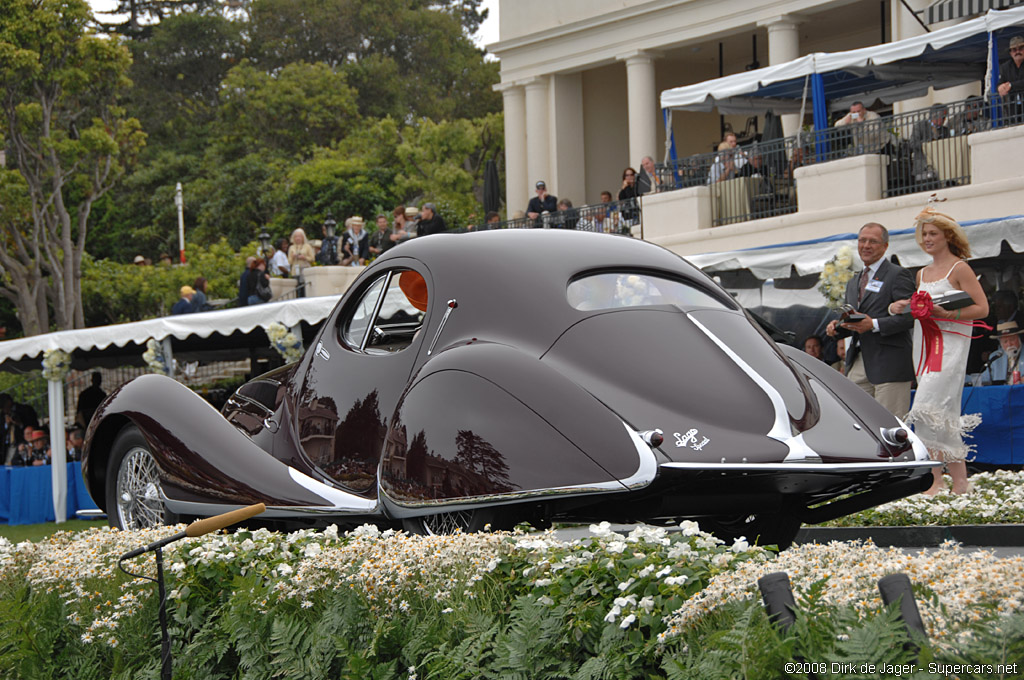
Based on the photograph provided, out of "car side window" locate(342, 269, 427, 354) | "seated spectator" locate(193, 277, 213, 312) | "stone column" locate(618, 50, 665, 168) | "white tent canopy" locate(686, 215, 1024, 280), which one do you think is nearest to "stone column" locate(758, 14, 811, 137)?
"stone column" locate(618, 50, 665, 168)

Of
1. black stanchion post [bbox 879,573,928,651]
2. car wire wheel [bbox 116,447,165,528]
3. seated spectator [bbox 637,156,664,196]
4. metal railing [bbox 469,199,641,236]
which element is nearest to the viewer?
black stanchion post [bbox 879,573,928,651]

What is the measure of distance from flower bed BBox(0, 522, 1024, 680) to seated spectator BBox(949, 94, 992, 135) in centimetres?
1486

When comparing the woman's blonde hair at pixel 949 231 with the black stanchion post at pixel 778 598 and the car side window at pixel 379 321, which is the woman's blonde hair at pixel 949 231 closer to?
the car side window at pixel 379 321

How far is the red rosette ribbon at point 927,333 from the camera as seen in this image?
8.66 m

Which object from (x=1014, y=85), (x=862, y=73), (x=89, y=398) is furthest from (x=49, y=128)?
(x=1014, y=85)

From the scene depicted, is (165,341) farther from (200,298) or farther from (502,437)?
(502,437)

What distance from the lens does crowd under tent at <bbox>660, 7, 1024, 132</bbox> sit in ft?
63.5

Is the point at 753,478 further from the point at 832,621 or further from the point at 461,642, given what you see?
the point at 832,621

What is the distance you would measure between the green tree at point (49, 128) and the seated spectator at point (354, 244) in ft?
34.3

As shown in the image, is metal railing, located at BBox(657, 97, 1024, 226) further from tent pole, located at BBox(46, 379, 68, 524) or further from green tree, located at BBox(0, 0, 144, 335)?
green tree, located at BBox(0, 0, 144, 335)

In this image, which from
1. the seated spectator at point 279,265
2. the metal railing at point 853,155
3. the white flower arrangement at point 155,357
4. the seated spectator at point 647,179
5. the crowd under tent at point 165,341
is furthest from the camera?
the seated spectator at point 279,265

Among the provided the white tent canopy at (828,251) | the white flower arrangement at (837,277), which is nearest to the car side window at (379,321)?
the white flower arrangement at (837,277)

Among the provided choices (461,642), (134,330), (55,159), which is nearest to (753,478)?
(461,642)

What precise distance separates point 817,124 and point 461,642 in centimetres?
1882
